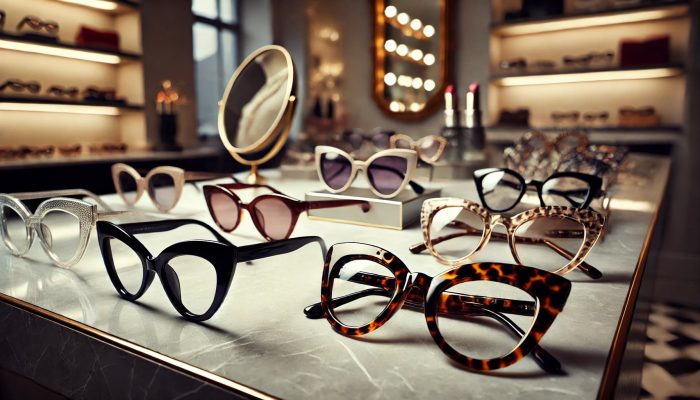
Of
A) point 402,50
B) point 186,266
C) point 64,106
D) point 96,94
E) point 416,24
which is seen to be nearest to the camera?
point 186,266

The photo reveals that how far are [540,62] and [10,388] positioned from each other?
3337 millimetres

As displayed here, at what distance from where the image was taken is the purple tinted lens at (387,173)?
0.82 metres

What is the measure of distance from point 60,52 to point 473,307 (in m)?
3.23

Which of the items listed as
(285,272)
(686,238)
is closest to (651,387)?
(285,272)

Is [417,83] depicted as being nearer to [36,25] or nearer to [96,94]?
[96,94]

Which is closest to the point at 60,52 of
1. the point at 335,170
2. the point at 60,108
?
the point at 60,108

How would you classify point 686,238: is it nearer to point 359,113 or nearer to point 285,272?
point 359,113

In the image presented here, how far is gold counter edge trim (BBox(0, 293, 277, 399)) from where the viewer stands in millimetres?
313

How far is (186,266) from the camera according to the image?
1.85 feet

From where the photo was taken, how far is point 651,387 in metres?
1.52

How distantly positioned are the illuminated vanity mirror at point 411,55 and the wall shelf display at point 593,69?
0.42m

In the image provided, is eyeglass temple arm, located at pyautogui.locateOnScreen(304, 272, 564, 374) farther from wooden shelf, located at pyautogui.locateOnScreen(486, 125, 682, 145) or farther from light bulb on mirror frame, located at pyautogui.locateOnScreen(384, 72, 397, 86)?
light bulb on mirror frame, located at pyautogui.locateOnScreen(384, 72, 397, 86)

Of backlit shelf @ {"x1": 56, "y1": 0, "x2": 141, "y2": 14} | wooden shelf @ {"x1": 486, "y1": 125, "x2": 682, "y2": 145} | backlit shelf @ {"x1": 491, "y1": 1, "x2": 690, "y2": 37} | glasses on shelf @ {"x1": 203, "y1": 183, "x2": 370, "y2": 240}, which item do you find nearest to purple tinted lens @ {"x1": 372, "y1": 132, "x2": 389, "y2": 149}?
glasses on shelf @ {"x1": 203, "y1": 183, "x2": 370, "y2": 240}

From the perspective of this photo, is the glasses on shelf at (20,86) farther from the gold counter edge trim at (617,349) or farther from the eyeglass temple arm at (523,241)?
the gold counter edge trim at (617,349)
